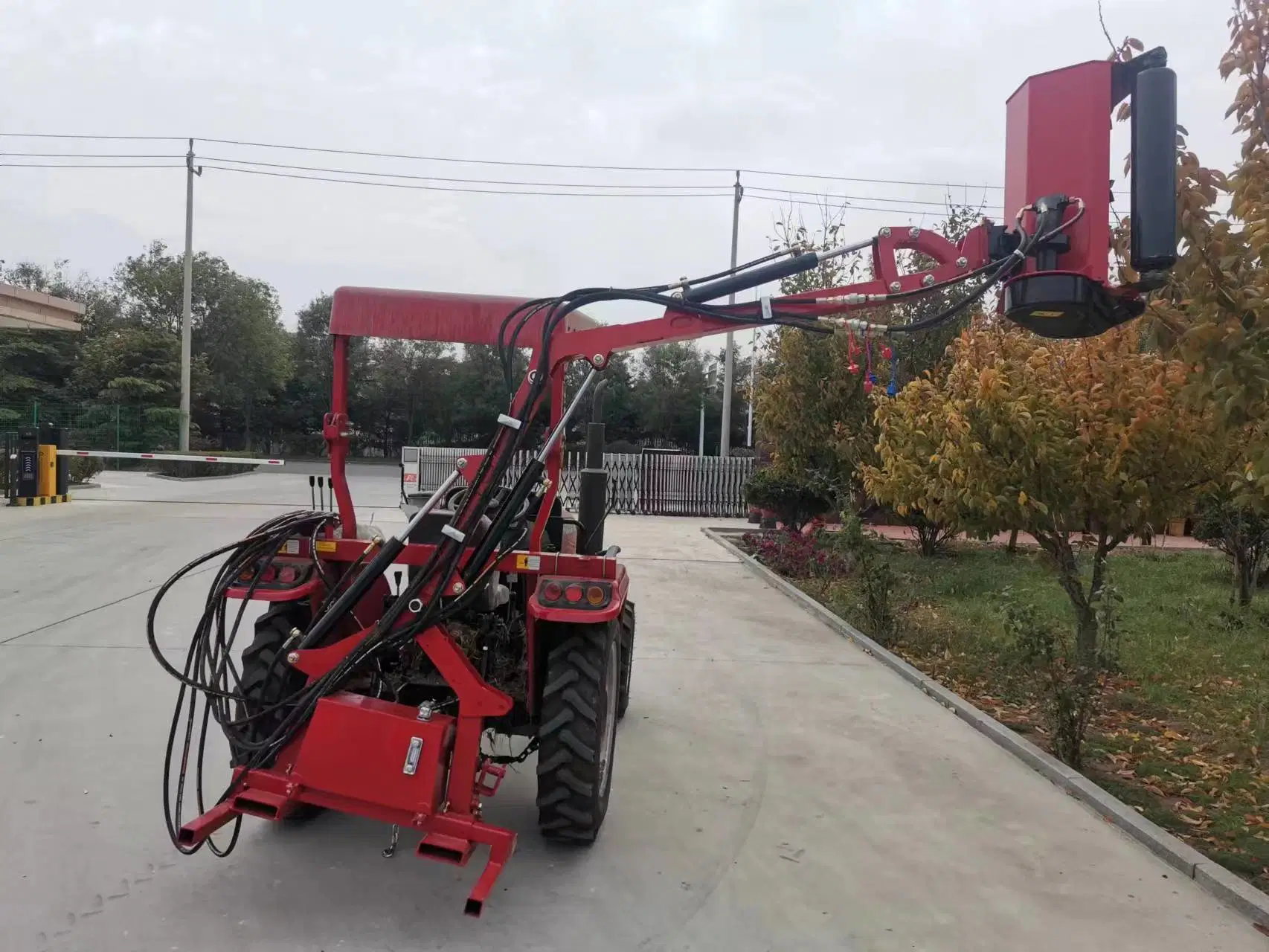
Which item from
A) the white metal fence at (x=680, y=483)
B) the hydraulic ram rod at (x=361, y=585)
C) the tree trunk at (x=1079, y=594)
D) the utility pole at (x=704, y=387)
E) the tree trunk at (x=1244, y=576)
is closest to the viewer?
the hydraulic ram rod at (x=361, y=585)

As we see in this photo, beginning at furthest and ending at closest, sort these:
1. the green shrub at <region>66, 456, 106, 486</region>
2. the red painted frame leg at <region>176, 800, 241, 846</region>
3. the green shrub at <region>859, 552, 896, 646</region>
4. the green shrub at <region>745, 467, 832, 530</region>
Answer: the green shrub at <region>66, 456, 106, 486</region>, the green shrub at <region>745, 467, 832, 530</region>, the green shrub at <region>859, 552, 896, 646</region>, the red painted frame leg at <region>176, 800, 241, 846</region>

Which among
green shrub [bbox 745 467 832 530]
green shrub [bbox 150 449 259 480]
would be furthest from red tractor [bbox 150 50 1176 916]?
green shrub [bbox 150 449 259 480]

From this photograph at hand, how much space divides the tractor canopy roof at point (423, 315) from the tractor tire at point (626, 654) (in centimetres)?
200

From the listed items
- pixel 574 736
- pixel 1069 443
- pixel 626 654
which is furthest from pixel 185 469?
pixel 574 736

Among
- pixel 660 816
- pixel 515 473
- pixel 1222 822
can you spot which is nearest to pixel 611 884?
pixel 660 816

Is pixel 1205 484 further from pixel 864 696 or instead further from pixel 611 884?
pixel 611 884

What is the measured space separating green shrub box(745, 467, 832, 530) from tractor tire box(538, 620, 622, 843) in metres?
11.8

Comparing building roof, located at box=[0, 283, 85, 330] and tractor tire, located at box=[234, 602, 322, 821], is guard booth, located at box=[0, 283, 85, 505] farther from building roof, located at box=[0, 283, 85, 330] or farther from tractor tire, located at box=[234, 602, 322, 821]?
tractor tire, located at box=[234, 602, 322, 821]

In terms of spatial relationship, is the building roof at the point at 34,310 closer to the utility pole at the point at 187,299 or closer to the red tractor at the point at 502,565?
the utility pole at the point at 187,299

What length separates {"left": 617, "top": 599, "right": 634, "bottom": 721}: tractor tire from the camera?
215 inches

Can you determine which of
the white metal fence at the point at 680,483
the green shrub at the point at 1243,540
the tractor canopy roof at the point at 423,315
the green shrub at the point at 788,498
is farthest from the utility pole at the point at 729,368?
the tractor canopy roof at the point at 423,315

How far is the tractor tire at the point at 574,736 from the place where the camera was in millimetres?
3842

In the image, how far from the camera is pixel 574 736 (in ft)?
12.6

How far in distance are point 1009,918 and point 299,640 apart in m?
2.99
